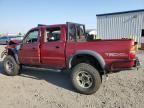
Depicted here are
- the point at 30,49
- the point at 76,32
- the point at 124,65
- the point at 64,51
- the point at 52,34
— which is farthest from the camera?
the point at 30,49

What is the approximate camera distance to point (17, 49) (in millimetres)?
7543

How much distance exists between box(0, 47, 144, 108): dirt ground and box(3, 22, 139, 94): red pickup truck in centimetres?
45

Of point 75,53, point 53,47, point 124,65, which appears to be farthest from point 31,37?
point 124,65

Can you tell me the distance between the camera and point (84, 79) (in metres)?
5.62

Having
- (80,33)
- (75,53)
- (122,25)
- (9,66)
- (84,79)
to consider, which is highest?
(122,25)

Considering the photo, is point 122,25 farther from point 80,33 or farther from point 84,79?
point 84,79

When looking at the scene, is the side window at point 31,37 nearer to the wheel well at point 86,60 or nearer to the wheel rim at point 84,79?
the wheel well at point 86,60

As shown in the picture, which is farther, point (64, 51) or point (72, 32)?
point (72, 32)

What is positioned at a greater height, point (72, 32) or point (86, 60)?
point (72, 32)

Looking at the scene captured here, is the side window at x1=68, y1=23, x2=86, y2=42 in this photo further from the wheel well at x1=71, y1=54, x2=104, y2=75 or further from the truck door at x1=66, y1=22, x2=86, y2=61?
the wheel well at x1=71, y1=54, x2=104, y2=75

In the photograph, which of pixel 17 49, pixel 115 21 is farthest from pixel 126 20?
pixel 17 49

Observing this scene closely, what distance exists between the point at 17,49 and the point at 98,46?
141 inches

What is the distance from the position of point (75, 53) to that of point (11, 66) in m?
3.43

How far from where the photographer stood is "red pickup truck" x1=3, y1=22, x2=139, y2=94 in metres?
5.10
